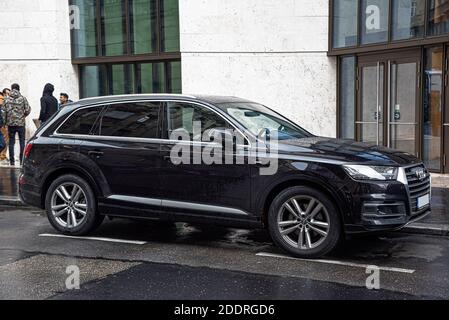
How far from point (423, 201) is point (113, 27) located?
12.4 meters

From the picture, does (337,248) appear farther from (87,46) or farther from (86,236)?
(87,46)

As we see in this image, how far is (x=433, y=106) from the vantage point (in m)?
12.4

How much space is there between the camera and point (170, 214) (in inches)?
283

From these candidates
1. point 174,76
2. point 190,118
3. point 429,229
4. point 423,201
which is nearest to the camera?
point 423,201

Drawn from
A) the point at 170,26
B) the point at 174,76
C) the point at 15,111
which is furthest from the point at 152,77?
the point at 15,111

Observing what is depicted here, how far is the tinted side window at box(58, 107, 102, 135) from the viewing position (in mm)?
7879

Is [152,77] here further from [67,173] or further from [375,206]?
[375,206]

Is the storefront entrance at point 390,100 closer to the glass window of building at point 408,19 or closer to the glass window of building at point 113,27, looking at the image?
the glass window of building at point 408,19

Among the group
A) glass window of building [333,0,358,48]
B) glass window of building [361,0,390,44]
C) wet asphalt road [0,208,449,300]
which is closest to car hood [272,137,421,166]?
wet asphalt road [0,208,449,300]

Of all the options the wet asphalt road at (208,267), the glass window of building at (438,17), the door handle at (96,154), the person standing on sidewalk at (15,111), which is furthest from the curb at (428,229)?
the person standing on sidewalk at (15,111)

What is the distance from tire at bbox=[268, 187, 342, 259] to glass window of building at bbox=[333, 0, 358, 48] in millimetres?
8301
